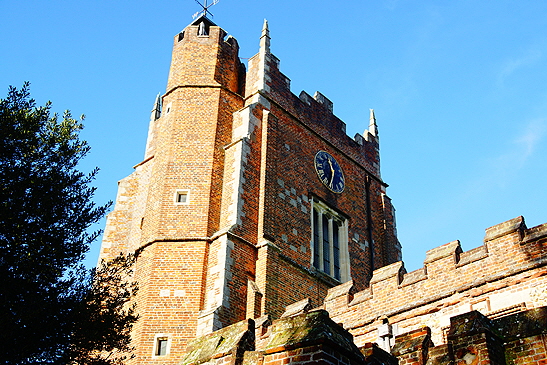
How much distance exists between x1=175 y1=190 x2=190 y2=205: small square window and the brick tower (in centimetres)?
4

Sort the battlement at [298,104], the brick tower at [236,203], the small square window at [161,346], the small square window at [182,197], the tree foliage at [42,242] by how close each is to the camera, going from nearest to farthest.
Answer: the tree foliage at [42,242] → the small square window at [161,346] → the brick tower at [236,203] → the small square window at [182,197] → the battlement at [298,104]

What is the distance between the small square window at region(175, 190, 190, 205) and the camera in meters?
20.1

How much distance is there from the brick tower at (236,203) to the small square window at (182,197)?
4cm

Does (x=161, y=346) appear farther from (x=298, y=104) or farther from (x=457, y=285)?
(x=298, y=104)

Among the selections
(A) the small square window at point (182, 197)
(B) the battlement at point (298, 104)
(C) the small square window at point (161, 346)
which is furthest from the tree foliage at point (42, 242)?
(B) the battlement at point (298, 104)

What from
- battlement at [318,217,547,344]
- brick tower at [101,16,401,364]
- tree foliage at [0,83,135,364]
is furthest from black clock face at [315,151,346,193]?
tree foliage at [0,83,135,364]

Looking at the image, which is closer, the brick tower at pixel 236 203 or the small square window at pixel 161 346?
the small square window at pixel 161 346

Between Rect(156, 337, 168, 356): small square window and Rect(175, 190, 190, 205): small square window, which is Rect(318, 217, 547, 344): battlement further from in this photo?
Rect(175, 190, 190, 205): small square window

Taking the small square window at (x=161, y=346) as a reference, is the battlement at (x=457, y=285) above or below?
above

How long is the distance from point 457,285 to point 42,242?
8517 millimetres

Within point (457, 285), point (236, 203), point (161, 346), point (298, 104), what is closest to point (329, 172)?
point (298, 104)

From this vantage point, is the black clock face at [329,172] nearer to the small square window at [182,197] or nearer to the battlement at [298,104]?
the battlement at [298,104]

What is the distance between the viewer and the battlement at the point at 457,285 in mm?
13281

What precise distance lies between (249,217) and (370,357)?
525 inches
